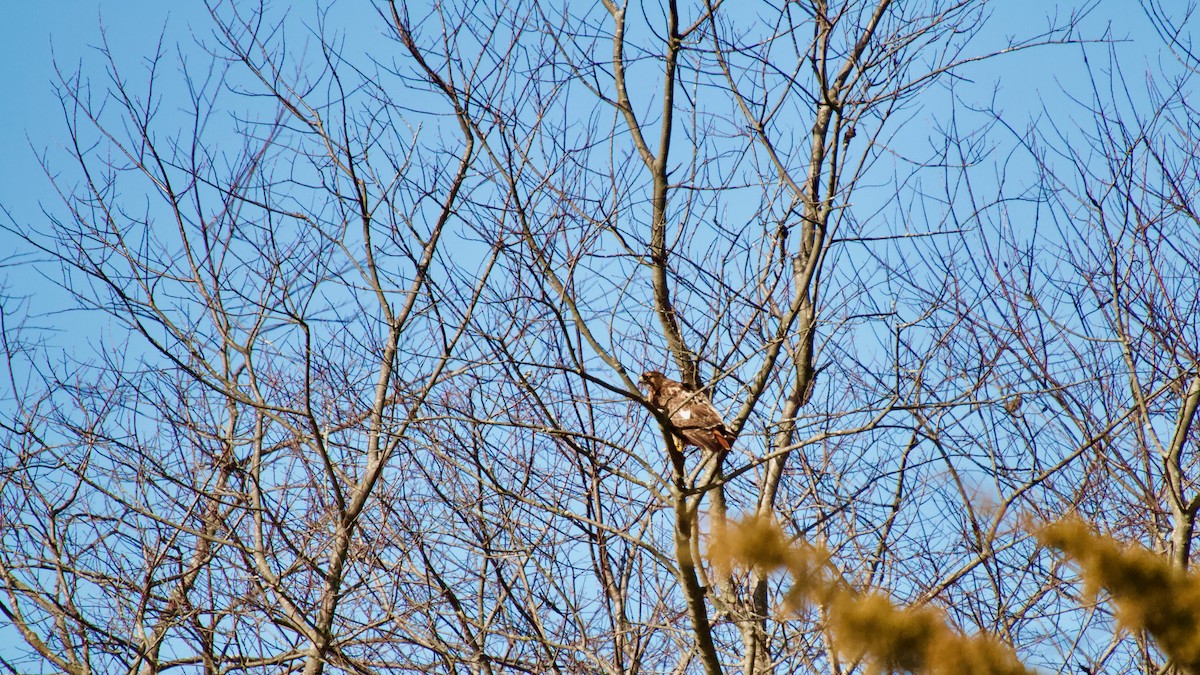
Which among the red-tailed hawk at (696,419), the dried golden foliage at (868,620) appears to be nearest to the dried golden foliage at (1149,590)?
the dried golden foliage at (868,620)

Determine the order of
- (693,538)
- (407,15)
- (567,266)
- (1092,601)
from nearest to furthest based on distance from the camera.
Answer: (1092,601) < (693,538) < (567,266) < (407,15)

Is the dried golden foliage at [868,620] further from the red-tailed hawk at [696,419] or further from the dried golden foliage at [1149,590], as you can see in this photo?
the red-tailed hawk at [696,419]

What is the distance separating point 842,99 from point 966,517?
6.70 feet

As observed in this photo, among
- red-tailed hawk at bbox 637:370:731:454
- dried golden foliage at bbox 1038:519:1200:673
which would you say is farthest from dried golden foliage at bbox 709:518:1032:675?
red-tailed hawk at bbox 637:370:731:454

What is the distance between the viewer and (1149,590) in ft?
6.10

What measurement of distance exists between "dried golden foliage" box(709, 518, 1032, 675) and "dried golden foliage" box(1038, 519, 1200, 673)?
0.68 feet

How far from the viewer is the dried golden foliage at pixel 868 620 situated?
1.73 metres

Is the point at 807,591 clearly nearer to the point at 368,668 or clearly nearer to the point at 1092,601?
the point at 1092,601

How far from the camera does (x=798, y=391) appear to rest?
17.9ft

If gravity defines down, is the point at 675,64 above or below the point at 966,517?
above

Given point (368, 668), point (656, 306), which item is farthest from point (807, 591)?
point (368, 668)

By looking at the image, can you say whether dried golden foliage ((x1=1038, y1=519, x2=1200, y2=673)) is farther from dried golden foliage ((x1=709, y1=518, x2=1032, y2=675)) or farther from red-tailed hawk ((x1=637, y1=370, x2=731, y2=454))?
red-tailed hawk ((x1=637, y1=370, x2=731, y2=454))

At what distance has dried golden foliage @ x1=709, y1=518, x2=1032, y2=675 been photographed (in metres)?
1.73

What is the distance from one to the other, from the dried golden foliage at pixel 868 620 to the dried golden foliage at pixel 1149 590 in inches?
8.2
